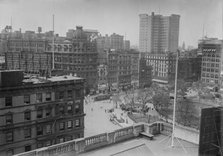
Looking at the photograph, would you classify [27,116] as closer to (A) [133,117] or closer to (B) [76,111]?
(B) [76,111]

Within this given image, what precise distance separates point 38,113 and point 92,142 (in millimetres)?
3753

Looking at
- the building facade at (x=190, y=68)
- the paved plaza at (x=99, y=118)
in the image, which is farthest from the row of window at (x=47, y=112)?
the building facade at (x=190, y=68)

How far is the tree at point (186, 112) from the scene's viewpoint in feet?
26.6

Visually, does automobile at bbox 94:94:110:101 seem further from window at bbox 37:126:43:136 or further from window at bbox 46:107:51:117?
window at bbox 37:126:43:136

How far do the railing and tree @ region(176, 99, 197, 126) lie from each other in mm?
5822

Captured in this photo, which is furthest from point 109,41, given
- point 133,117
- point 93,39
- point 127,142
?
point 127,142

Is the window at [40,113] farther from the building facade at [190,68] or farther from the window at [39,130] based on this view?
the building facade at [190,68]

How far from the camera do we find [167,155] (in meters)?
2.02

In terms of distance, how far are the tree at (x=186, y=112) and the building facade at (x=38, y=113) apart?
3.22 meters

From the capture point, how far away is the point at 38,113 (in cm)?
562

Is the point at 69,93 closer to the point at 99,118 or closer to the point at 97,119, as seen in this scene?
the point at 97,119

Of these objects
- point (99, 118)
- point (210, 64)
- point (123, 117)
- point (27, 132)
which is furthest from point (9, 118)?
point (210, 64)

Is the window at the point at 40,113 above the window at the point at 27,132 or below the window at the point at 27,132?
above

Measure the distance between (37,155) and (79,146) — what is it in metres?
0.29
